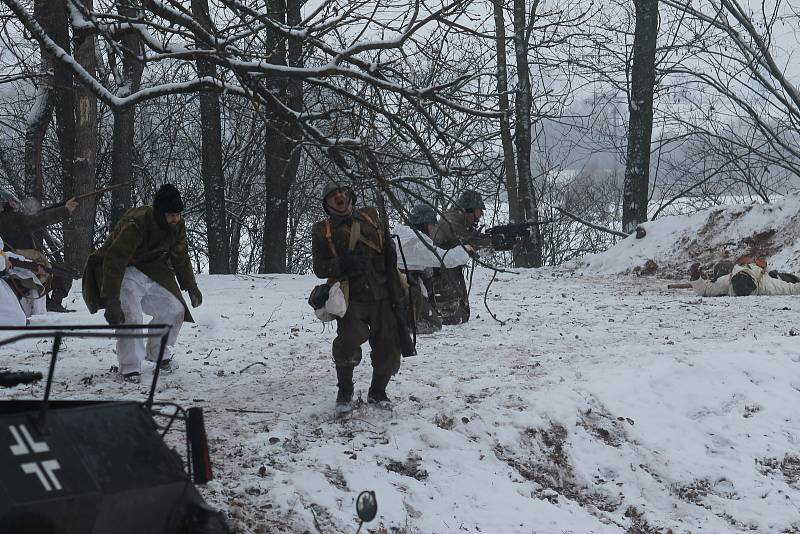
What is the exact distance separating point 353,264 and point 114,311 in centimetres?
245

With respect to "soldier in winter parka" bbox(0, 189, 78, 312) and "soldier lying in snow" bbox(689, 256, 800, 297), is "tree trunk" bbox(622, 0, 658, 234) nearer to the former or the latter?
"soldier lying in snow" bbox(689, 256, 800, 297)

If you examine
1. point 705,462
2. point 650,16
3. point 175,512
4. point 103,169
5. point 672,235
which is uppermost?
point 650,16

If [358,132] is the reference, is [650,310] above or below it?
below

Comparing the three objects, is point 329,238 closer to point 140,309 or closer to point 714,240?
point 140,309

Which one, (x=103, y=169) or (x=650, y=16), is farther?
(x=103, y=169)

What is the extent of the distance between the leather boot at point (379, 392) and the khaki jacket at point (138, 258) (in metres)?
2.20

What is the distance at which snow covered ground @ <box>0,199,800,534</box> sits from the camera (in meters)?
5.44

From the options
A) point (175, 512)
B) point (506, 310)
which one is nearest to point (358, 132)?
point (175, 512)

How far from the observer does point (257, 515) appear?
16.1ft

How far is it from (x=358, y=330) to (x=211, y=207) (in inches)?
498

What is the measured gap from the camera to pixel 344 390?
22.3 ft

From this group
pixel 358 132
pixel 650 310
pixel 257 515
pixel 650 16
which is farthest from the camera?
pixel 650 16

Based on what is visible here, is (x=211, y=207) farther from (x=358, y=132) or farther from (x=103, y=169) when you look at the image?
(x=358, y=132)

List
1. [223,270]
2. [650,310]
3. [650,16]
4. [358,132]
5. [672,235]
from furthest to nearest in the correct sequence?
[223,270], [650,16], [672,235], [650,310], [358,132]
